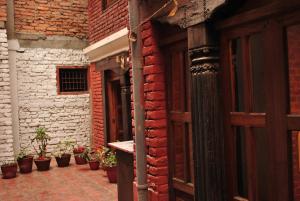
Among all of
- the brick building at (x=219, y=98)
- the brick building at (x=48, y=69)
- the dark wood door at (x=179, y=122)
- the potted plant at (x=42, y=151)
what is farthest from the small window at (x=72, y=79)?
the dark wood door at (x=179, y=122)

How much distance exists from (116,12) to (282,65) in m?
6.48

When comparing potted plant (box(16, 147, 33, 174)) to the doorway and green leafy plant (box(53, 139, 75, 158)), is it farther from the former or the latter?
the doorway

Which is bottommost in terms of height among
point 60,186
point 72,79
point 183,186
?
point 60,186

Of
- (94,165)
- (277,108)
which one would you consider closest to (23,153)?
(94,165)

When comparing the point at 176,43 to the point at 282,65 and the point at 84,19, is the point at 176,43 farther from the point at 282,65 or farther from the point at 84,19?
the point at 84,19

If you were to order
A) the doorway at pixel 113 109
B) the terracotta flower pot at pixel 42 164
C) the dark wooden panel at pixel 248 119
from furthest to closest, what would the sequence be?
the doorway at pixel 113 109, the terracotta flower pot at pixel 42 164, the dark wooden panel at pixel 248 119

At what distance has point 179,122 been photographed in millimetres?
3773

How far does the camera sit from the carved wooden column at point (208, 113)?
9.63 ft

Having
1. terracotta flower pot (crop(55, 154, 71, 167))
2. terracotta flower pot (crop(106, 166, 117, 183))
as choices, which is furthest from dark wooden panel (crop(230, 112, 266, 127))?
terracotta flower pot (crop(55, 154, 71, 167))

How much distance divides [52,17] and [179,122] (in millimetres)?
8042

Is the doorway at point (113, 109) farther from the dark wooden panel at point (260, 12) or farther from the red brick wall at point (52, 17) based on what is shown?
the dark wooden panel at point (260, 12)

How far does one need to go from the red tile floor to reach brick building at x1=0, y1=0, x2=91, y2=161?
174 centimetres

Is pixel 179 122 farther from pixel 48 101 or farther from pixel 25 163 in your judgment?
pixel 48 101

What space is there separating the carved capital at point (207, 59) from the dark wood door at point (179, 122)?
23.6 inches
